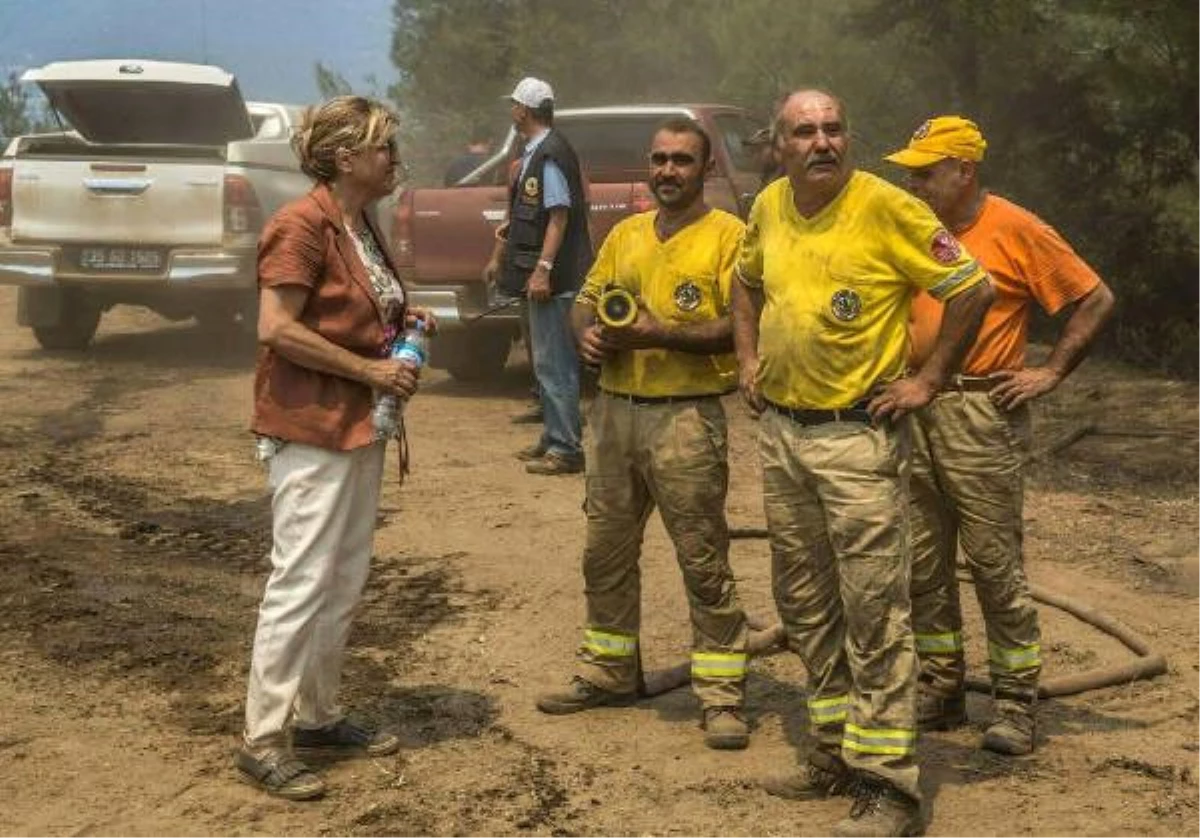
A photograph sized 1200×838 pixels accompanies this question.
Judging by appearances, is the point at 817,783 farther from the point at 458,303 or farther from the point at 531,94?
the point at 458,303

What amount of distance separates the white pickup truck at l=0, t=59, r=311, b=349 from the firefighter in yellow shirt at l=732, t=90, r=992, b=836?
9001mm

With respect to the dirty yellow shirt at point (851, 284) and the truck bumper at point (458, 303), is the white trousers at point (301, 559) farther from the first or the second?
the truck bumper at point (458, 303)

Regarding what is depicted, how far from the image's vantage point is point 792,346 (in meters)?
4.67

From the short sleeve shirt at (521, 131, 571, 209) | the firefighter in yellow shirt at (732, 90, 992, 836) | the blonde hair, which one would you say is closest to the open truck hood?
the short sleeve shirt at (521, 131, 571, 209)

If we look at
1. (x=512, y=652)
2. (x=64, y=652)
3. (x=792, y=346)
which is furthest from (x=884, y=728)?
(x=64, y=652)

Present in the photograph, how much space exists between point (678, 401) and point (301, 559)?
49.8 inches

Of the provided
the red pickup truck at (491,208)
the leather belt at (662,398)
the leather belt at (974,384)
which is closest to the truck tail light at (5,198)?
the red pickup truck at (491,208)

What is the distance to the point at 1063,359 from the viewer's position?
17.5ft

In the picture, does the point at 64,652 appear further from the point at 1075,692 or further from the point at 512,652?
the point at 1075,692

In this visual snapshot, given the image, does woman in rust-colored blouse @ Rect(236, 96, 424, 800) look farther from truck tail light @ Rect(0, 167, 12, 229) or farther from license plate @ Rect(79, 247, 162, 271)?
truck tail light @ Rect(0, 167, 12, 229)

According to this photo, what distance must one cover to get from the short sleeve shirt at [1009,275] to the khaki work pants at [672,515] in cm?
71

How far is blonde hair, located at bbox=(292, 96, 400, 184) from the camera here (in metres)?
4.81

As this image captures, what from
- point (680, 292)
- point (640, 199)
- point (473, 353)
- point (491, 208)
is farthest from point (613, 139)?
point (680, 292)

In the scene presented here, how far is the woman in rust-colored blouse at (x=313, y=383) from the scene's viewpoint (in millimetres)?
4758
